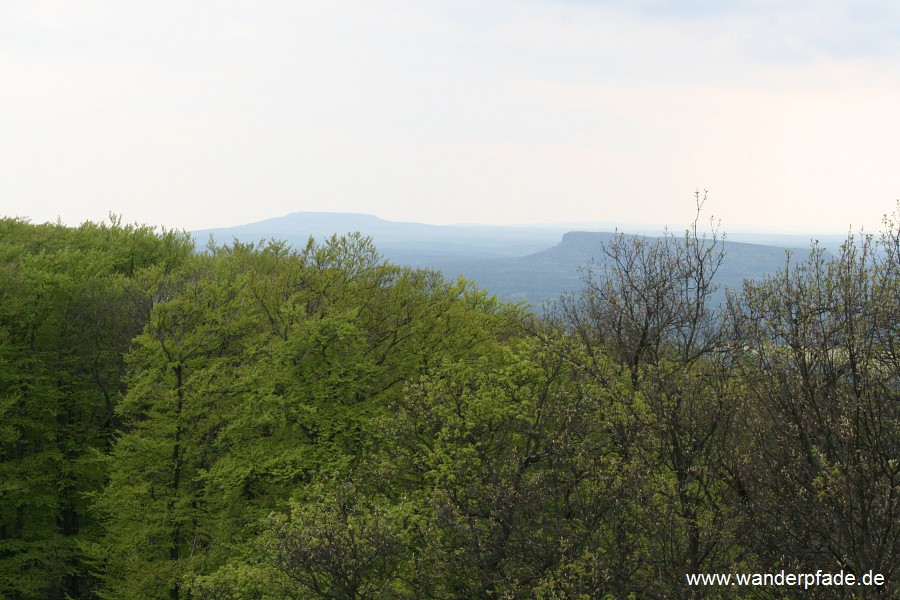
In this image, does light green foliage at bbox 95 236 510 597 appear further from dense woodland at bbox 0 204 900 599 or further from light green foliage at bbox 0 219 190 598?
light green foliage at bbox 0 219 190 598

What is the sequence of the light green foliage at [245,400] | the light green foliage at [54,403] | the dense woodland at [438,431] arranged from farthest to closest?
the light green foliage at [54,403] < the light green foliage at [245,400] < the dense woodland at [438,431]

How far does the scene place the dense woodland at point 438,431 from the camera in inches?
627

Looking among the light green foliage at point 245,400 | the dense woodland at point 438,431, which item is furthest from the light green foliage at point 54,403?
the light green foliage at point 245,400

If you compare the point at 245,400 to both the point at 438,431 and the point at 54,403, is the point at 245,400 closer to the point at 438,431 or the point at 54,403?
the point at 438,431

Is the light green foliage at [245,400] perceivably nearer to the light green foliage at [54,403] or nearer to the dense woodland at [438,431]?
the dense woodland at [438,431]

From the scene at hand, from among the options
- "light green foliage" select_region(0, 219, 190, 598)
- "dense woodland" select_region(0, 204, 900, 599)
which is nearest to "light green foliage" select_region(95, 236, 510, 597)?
"dense woodland" select_region(0, 204, 900, 599)

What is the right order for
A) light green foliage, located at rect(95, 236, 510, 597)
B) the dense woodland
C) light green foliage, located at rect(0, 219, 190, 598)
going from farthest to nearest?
light green foliage, located at rect(0, 219, 190, 598) → light green foliage, located at rect(95, 236, 510, 597) → the dense woodland

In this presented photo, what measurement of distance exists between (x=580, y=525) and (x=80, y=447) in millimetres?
27512

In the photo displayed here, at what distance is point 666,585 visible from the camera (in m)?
16.5

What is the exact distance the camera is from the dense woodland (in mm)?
15930

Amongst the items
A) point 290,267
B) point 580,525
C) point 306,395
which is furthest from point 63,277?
point 580,525

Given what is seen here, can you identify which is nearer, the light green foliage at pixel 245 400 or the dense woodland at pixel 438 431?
the dense woodland at pixel 438 431

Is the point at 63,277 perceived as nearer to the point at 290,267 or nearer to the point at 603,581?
the point at 290,267

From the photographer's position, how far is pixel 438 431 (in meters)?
22.1
